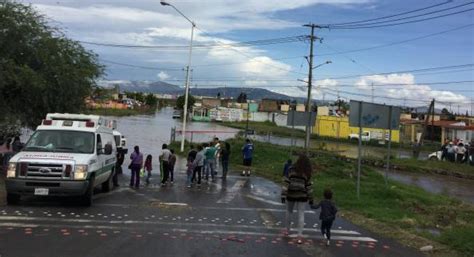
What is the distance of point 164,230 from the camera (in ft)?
35.2

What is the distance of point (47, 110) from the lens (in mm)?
22875

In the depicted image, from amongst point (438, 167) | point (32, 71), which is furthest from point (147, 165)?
point (438, 167)

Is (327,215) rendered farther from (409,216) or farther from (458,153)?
(458,153)

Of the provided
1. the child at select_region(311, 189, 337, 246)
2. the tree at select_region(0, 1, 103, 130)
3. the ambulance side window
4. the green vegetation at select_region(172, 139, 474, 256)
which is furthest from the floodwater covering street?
the tree at select_region(0, 1, 103, 130)

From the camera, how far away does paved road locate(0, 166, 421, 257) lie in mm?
8898

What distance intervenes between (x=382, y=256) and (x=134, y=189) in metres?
10.9

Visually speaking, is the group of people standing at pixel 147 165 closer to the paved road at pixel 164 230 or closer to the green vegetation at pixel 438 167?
the paved road at pixel 164 230

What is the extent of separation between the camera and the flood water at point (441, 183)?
25342 millimetres

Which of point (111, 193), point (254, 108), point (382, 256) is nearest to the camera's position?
point (382, 256)

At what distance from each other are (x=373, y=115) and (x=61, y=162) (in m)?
8.96

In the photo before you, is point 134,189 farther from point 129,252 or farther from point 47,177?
point 129,252

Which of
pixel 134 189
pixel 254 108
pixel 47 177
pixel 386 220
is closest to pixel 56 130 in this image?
pixel 47 177

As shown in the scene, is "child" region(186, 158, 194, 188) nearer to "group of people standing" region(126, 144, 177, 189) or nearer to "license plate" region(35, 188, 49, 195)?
"group of people standing" region(126, 144, 177, 189)

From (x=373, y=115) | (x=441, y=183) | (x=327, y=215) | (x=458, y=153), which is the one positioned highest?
(x=373, y=115)
